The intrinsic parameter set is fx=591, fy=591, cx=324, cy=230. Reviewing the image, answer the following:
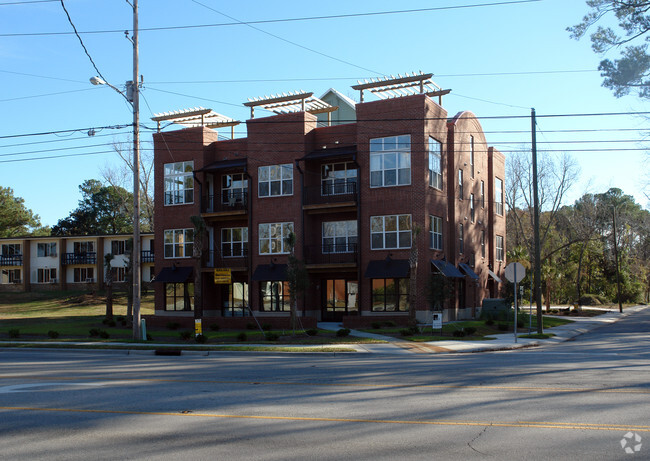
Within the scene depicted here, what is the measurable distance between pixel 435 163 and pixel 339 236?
6.99 meters

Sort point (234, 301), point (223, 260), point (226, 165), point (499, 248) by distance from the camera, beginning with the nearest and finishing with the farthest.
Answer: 1. point (226, 165)
2. point (223, 260)
3. point (234, 301)
4. point (499, 248)

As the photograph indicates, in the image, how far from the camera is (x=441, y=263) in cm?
3209

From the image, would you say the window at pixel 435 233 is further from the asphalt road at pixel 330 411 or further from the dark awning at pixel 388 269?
the asphalt road at pixel 330 411

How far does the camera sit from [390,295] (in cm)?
3253

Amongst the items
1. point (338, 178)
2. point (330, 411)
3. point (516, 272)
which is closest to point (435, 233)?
point (338, 178)

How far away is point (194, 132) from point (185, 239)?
7.06m

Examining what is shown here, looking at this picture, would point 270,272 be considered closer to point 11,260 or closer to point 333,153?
point 333,153

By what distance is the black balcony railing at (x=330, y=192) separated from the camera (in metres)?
33.7

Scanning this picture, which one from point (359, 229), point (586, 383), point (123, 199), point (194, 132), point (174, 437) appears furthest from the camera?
point (123, 199)

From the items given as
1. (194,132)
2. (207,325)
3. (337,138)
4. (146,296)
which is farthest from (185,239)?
(146,296)

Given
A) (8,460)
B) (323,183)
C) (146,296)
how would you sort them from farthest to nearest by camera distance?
1. (146,296)
2. (323,183)
3. (8,460)

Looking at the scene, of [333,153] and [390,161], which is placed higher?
[333,153]

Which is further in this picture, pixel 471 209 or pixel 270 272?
pixel 471 209

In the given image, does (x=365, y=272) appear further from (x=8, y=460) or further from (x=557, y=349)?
(x=8, y=460)
